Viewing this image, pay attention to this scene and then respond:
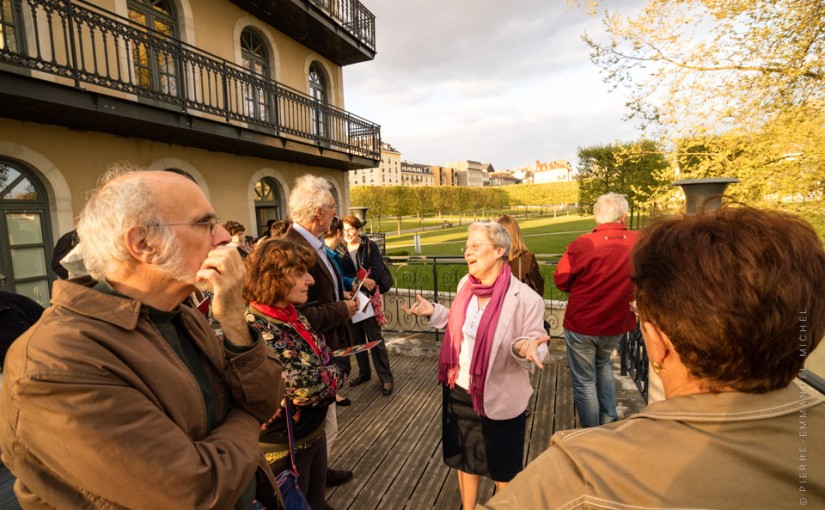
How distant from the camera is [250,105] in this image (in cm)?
1058

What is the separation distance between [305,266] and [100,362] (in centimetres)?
130

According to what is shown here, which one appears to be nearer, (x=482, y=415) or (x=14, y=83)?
(x=482, y=415)

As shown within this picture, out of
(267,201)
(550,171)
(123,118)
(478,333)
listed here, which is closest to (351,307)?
(478,333)

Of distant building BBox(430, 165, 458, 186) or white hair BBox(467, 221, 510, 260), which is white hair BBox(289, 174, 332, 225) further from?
distant building BBox(430, 165, 458, 186)

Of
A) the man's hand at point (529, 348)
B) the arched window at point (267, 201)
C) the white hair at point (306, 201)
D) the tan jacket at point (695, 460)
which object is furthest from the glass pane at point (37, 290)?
the tan jacket at point (695, 460)

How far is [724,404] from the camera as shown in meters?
0.82

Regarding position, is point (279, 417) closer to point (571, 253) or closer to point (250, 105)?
point (571, 253)

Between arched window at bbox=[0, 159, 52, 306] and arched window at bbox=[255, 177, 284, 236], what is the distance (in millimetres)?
5209

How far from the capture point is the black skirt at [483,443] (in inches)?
96.2

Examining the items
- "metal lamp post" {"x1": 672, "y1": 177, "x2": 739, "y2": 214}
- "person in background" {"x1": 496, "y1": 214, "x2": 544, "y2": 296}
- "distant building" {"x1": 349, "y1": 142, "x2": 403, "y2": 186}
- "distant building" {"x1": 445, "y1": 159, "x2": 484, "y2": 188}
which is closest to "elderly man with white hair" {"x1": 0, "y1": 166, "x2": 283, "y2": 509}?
"person in background" {"x1": 496, "y1": 214, "x2": 544, "y2": 296}

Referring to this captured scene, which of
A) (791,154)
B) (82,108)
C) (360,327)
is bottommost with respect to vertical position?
(360,327)

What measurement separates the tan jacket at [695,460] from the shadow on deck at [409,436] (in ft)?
7.82

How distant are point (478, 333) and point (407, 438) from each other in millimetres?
1807

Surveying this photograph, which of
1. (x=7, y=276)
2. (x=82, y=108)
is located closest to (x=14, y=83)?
(x=82, y=108)
